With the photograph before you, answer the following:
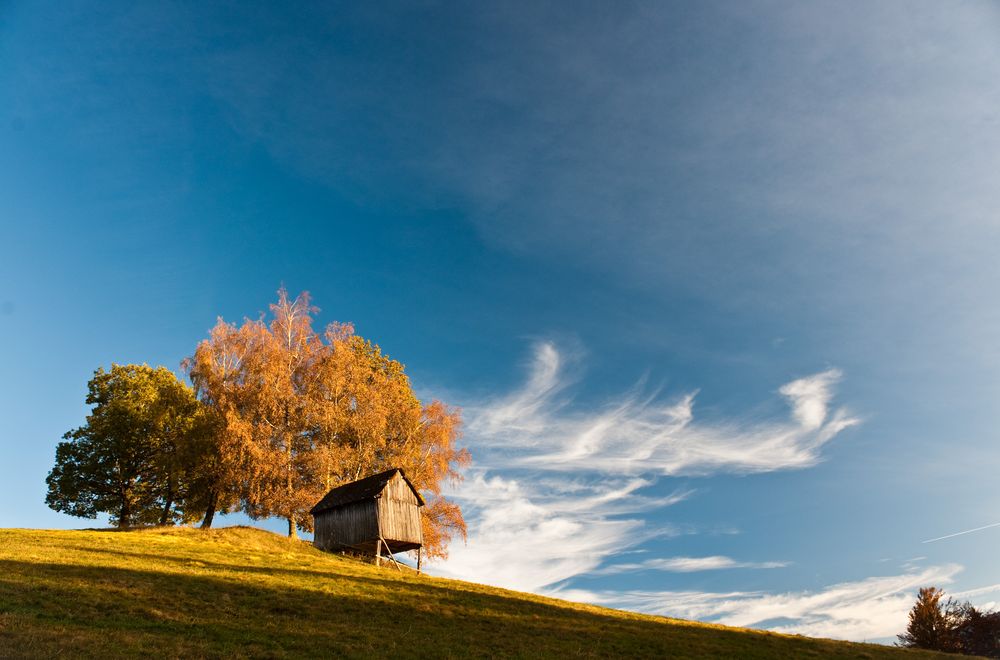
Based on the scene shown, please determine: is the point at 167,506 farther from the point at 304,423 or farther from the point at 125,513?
the point at 304,423

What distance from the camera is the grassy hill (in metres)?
16.9

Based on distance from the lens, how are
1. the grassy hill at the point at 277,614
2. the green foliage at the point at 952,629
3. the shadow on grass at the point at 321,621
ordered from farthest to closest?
the green foliage at the point at 952,629 → the shadow on grass at the point at 321,621 → the grassy hill at the point at 277,614

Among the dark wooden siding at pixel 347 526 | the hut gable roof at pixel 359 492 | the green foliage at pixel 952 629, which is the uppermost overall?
the hut gable roof at pixel 359 492

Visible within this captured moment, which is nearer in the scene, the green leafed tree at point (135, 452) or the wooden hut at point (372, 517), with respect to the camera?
the wooden hut at point (372, 517)

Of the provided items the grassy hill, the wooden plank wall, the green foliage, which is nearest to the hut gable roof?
the wooden plank wall

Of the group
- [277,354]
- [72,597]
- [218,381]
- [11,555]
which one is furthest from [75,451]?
→ [72,597]

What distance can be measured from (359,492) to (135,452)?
21.2m

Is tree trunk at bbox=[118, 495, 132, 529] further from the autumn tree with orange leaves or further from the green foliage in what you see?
the green foliage

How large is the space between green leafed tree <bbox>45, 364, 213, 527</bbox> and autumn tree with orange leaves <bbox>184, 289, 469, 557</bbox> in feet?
8.48

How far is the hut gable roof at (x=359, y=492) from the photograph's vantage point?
4184 cm

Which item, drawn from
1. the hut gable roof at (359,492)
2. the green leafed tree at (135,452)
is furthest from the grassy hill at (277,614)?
the green leafed tree at (135,452)

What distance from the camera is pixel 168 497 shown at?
50281mm

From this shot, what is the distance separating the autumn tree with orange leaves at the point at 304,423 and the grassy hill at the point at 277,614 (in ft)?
26.4

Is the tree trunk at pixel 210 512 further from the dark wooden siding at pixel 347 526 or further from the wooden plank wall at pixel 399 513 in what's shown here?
the wooden plank wall at pixel 399 513
